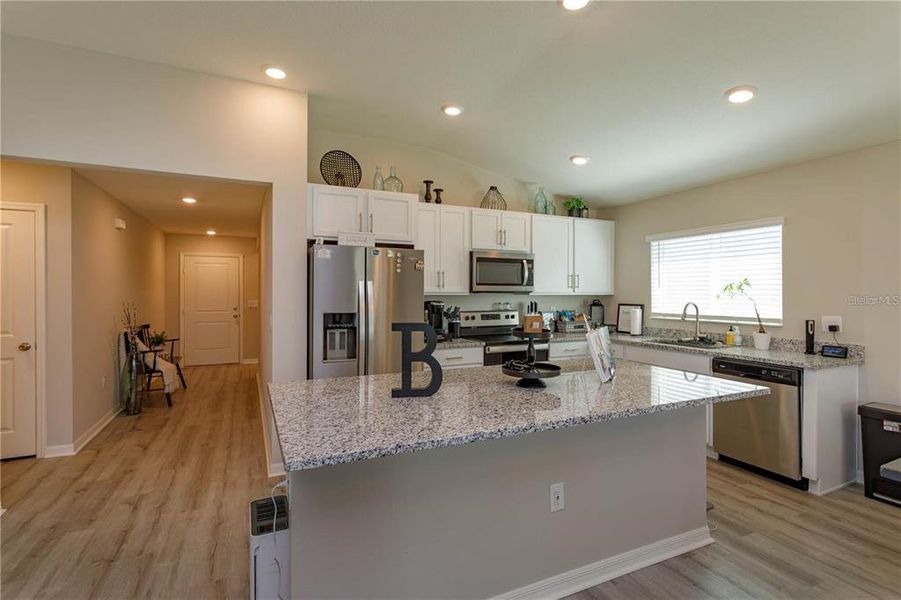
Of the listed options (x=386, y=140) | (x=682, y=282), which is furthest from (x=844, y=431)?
(x=386, y=140)

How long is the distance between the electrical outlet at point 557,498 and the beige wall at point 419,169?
3.10 meters

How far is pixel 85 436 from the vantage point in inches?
150

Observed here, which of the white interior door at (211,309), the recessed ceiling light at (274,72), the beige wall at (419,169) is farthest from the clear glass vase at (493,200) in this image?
the white interior door at (211,309)

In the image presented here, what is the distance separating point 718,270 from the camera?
4.01 metres

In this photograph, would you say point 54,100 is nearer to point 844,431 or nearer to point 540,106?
point 540,106

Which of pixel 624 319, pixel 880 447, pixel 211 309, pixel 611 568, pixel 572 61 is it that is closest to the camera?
pixel 611 568

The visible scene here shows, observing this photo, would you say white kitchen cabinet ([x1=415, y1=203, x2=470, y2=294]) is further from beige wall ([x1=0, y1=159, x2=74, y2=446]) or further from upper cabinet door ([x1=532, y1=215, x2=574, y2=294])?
beige wall ([x1=0, y1=159, x2=74, y2=446])

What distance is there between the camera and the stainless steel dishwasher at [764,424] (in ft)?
9.74

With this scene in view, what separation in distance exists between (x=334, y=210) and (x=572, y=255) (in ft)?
8.64

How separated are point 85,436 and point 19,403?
22.4 inches

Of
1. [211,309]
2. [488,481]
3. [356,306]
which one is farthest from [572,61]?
[211,309]

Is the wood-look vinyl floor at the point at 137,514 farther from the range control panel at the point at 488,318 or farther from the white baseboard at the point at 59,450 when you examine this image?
the range control panel at the point at 488,318

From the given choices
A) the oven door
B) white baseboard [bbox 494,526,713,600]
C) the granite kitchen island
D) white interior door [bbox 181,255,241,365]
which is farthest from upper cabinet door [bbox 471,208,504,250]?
white interior door [bbox 181,255,241,365]

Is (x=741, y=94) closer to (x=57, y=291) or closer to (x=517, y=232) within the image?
(x=517, y=232)
